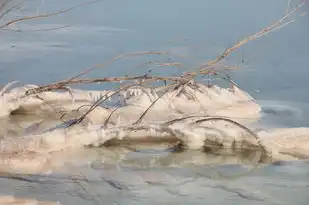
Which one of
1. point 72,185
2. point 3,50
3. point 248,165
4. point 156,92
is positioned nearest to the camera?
point 72,185

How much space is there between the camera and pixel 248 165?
9.55ft

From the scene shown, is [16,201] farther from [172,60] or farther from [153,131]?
[172,60]

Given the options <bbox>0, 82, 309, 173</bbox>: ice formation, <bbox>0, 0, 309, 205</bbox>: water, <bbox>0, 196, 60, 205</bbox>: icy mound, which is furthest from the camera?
<bbox>0, 82, 309, 173</bbox>: ice formation

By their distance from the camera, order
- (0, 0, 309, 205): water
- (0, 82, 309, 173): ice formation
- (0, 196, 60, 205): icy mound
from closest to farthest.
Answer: (0, 196, 60, 205): icy mound
(0, 0, 309, 205): water
(0, 82, 309, 173): ice formation

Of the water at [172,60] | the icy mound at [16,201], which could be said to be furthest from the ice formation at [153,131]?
the icy mound at [16,201]

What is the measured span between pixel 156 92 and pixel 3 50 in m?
1.66

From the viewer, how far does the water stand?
2592mm

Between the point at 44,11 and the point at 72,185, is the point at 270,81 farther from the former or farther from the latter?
the point at 44,11

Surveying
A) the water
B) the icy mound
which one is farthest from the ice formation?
the icy mound

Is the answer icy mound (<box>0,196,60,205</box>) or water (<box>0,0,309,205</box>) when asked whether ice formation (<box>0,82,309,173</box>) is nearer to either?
water (<box>0,0,309,205</box>)

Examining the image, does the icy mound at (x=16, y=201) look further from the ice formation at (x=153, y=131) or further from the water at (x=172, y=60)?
the ice formation at (x=153, y=131)

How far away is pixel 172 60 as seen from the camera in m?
4.58

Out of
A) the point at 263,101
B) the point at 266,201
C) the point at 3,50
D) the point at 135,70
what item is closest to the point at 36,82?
the point at 135,70

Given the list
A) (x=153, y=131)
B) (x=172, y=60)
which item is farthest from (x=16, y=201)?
(x=172, y=60)
